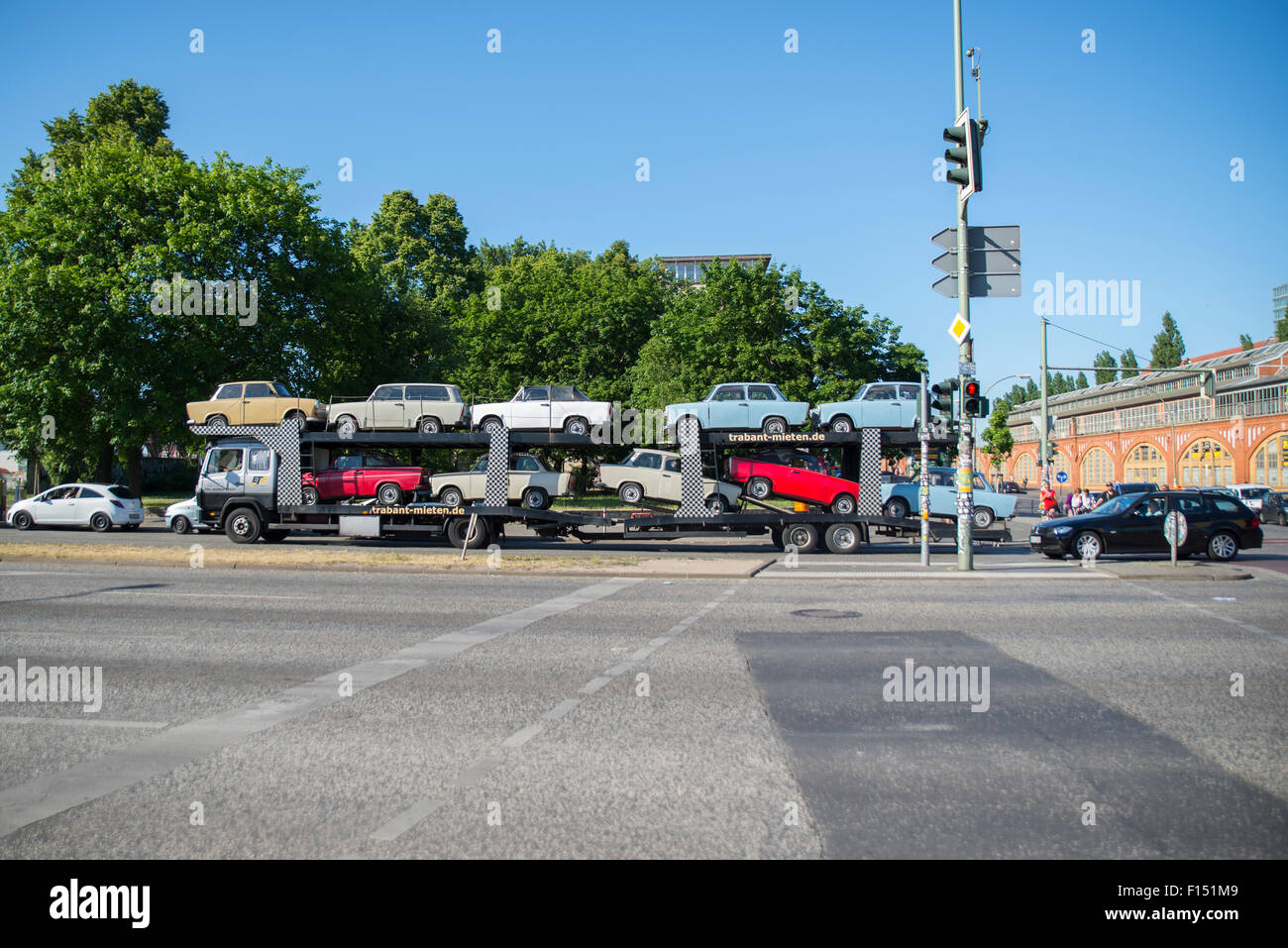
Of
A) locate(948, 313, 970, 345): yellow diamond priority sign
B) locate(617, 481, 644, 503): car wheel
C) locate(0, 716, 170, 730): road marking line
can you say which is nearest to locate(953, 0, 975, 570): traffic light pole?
locate(948, 313, 970, 345): yellow diamond priority sign

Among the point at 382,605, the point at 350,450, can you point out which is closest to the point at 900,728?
the point at 382,605

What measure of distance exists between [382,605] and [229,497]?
12.8 m

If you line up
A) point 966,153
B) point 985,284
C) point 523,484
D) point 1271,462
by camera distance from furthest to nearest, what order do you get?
point 1271,462
point 523,484
point 985,284
point 966,153

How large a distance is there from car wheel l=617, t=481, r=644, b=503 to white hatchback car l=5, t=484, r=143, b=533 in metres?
20.0

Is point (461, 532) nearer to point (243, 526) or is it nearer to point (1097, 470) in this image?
point (243, 526)

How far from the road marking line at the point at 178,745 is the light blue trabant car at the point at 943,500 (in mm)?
14954

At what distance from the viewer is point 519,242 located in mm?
87062

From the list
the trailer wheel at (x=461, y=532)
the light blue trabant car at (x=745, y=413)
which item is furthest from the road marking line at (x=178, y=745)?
the light blue trabant car at (x=745, y=413)

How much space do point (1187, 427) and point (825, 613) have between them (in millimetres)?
80165

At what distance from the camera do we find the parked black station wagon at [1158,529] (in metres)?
19.2

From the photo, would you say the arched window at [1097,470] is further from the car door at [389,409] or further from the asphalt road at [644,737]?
the asphalt road at [644,737]

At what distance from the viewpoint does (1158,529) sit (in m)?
19.2

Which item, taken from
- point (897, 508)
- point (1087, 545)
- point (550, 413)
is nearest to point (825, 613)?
point (897, 508)
